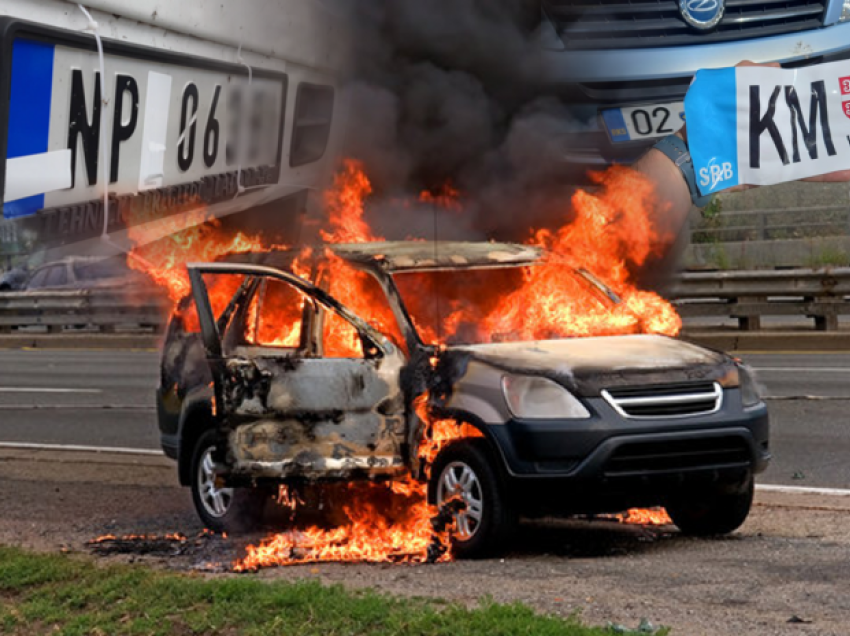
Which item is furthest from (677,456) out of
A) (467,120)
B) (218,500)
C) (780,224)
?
(780,224)

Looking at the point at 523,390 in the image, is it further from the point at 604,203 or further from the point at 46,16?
the point at 604,203

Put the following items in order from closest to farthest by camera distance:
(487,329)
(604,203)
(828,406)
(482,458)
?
(482,458), (487,329), (604,203), (828,406)

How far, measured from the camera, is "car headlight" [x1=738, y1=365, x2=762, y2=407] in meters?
7.46

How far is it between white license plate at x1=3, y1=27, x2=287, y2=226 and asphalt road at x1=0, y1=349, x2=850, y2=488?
4021 millimetres

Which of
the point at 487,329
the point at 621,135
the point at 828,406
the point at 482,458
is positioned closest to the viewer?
the point at 482,458

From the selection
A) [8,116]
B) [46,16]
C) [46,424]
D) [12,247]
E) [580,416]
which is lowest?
[46,424]

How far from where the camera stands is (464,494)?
7.27m

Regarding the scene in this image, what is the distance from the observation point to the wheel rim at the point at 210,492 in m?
8.34

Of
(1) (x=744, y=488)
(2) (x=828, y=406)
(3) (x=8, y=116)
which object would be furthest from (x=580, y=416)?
(2) (x=828, y=406)

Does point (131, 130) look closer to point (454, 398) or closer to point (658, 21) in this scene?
point (454, 398)

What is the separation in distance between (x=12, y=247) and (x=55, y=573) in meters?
1.74

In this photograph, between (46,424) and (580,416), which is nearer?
(580,416)

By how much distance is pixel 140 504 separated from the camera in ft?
31.4

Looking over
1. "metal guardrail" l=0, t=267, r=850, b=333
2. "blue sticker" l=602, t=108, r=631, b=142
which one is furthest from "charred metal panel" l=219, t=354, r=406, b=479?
"metal guardrail" l=0, t=267, r=850, b=333
